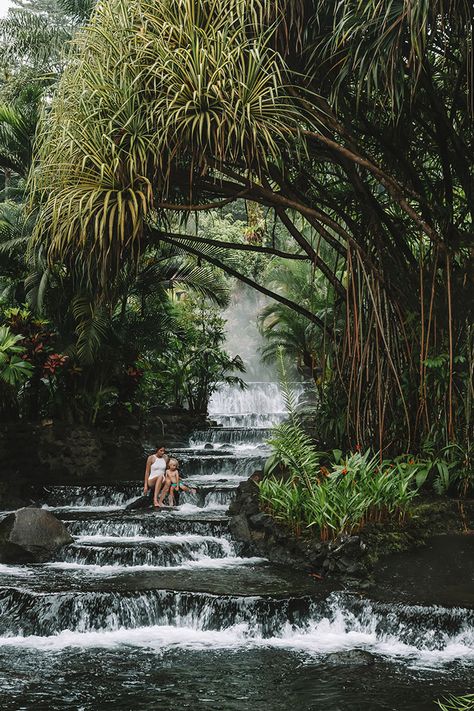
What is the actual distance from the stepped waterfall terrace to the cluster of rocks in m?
0.16

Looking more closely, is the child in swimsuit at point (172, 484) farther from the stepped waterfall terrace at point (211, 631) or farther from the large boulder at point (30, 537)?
the large boulder at point (30, 537)

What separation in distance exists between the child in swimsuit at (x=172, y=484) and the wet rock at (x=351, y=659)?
4.68 metres

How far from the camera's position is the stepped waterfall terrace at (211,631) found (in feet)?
16.5

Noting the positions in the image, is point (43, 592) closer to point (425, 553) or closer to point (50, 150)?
point (425, 553)

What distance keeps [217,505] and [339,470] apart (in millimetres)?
3148

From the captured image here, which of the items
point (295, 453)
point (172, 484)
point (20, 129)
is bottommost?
point (172, 484)

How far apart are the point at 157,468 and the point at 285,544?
279 cm

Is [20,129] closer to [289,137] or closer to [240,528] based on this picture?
[289,137]

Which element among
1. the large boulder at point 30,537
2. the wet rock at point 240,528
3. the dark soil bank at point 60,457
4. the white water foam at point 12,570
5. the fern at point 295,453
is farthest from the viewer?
the dark soil bank at point 60,457

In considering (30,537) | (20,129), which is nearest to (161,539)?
(30,537)

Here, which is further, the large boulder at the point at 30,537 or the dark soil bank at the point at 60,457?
the dark soil bank at the point at 60,457

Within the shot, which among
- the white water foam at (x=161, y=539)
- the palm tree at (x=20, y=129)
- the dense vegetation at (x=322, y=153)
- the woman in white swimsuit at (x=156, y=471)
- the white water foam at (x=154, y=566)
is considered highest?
the palm tree at (x=20, y=129)

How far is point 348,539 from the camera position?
7.13 m

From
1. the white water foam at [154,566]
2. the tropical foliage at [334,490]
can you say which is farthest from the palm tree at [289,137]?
the white water foam at [154,566]
